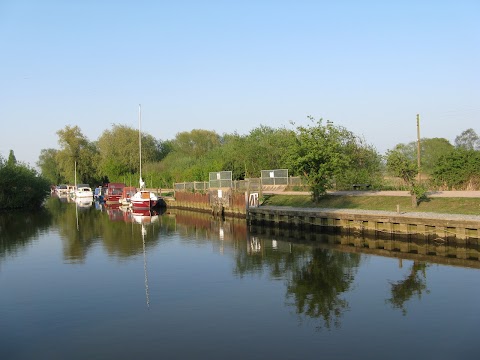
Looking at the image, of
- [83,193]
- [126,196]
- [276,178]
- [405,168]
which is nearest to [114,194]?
[126,196]

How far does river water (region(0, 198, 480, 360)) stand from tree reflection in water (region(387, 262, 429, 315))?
4 centimetres

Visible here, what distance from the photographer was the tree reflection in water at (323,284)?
591 inches

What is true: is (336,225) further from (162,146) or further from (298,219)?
(162,146)

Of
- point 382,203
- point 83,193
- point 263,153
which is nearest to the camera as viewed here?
point 382,203

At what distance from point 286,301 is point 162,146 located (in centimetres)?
8778

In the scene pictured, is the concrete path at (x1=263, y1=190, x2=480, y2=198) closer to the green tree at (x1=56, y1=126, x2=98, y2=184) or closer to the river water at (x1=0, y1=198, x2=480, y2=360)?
the river water at (x1=0, y1=198, x2=480, y2=360)

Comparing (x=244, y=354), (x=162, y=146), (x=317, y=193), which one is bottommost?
(x=244, y=354)

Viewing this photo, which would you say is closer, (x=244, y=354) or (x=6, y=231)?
(x=244, y=354)

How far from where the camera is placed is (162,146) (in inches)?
4001

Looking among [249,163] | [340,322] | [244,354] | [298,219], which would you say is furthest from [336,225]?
[249,163]

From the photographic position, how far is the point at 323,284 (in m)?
18.4

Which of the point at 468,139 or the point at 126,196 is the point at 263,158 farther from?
the point at 468,139

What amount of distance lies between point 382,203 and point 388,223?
21.9ft

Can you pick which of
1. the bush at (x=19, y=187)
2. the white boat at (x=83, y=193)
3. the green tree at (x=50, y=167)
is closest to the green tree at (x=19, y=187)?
the bush at (x=19, y=187)
